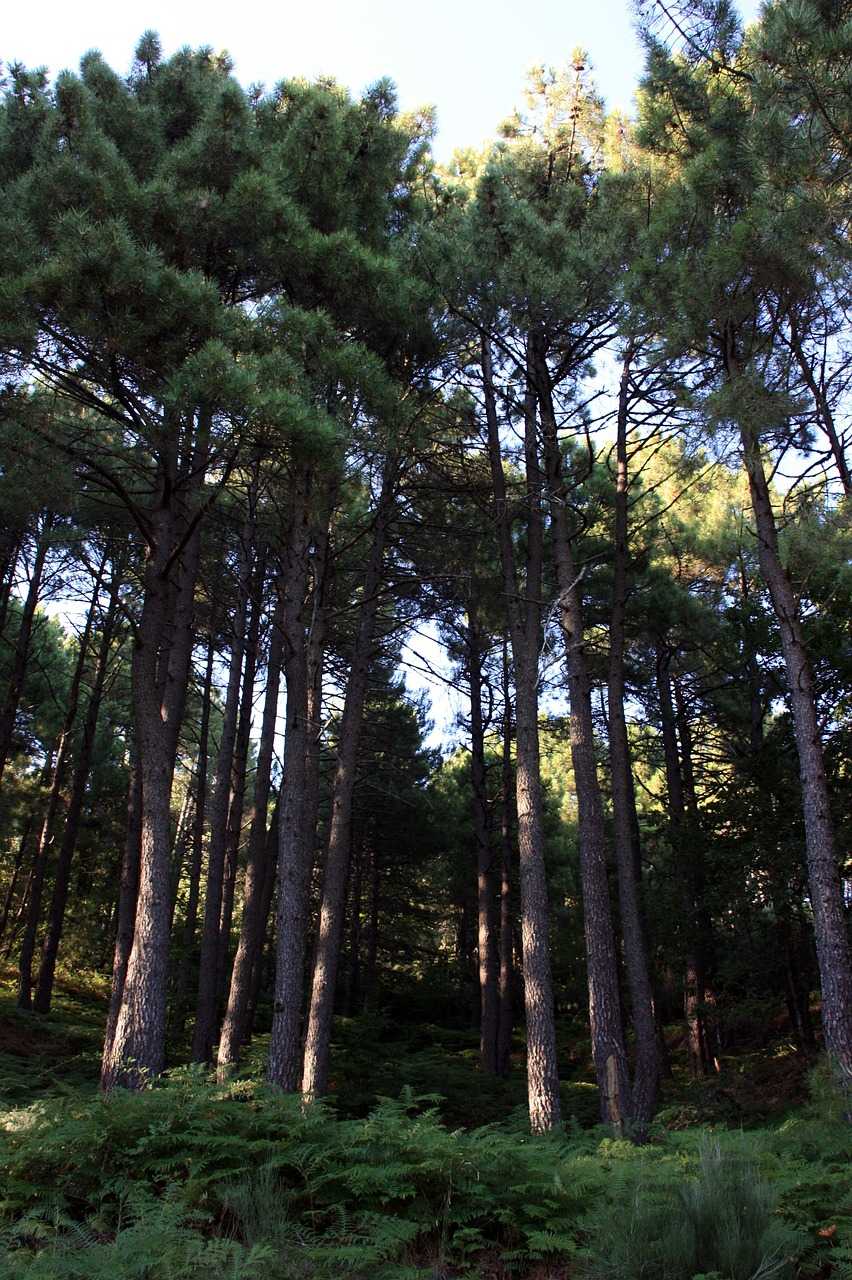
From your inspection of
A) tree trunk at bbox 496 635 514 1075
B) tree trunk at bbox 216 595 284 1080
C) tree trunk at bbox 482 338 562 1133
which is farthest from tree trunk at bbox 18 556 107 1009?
tree trunk at bbox 482 338 562 1133

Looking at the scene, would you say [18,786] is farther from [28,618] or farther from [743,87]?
[743,87]

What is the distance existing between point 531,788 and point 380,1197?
487 centimetres

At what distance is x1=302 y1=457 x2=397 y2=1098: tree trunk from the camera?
8.70 m

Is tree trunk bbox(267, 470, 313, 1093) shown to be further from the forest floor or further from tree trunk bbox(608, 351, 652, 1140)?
tree trunk bbox(608, 351, 652, 1140)

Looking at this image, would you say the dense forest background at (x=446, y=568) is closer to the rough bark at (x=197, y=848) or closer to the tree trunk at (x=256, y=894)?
the tree trunk at (x=256, y=894)

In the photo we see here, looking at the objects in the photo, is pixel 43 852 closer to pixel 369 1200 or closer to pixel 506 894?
pixel 506 894

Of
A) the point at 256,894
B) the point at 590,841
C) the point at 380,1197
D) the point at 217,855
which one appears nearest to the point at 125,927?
the point at 217,855

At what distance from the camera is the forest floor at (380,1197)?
3.45 meters

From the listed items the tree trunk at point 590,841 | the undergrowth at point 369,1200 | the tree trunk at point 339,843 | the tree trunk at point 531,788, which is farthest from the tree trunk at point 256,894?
the undergrowth at point 369,1200

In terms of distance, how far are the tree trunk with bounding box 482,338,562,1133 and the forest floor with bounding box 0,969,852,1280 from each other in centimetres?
176

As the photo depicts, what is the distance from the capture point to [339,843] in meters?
9.64

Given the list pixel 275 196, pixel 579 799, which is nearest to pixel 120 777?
pixel 579 799

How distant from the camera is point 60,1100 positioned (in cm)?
534

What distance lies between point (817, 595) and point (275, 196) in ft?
27.5
